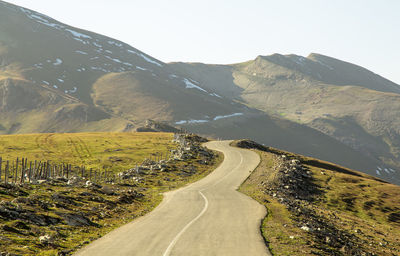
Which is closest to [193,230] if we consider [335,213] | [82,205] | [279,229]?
[279,229]

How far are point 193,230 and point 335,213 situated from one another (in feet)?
112

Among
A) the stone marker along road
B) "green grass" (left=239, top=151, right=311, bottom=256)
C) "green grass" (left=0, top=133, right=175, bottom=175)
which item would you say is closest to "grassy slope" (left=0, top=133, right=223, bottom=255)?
"green grass" (left=0, top=133, right=175, bottom=175)

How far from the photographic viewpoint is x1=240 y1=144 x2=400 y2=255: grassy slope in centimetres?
2905

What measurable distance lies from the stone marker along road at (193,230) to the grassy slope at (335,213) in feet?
5.88

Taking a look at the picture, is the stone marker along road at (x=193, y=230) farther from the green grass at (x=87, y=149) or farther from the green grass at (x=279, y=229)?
the green grass at (x=87, y=149)

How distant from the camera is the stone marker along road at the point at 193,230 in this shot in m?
23.9

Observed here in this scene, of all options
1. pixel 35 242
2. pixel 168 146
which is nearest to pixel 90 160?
pixel 168 146

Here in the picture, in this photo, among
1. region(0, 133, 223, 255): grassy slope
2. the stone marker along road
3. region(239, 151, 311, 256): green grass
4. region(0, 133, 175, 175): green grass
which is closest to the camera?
the stone marker along road

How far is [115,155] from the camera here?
327 feet

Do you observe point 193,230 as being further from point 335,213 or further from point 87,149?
point 87,149

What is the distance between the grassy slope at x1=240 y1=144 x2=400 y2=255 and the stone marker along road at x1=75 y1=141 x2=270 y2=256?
1.79m

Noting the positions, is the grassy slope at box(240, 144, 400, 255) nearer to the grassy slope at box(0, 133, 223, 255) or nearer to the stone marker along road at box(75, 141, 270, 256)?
the stone marker along road at box(75, 141, 270, 256)

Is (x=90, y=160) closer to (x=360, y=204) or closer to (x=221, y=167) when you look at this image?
(x=221, y=167)

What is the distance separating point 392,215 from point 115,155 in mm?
63332
